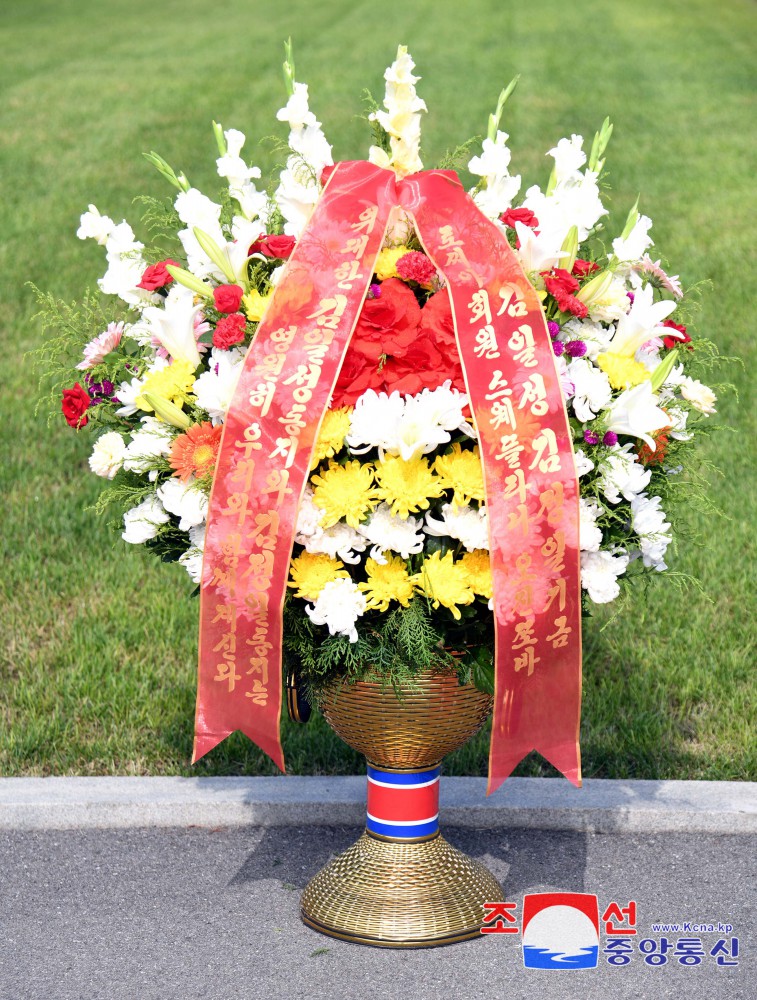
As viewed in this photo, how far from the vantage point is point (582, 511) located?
9.70ft

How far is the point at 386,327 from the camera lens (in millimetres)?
2941

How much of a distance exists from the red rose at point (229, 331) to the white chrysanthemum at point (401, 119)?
52 cm

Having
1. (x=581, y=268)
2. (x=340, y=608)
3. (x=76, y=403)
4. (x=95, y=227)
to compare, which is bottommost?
(x=340, y=608)

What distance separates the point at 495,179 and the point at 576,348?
0.50 metres

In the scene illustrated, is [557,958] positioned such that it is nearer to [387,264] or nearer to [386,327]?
[386,327]

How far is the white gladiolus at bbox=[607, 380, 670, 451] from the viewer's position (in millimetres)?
2912

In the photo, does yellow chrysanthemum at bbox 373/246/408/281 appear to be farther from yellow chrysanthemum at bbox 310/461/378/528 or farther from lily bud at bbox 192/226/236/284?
yellow chrysanthemum at bbox 310/461/378/528

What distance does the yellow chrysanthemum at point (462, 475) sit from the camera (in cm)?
288

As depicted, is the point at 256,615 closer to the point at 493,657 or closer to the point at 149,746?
the point at 493,657

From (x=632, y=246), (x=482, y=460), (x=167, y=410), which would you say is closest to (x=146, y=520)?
(x=167, y=410)

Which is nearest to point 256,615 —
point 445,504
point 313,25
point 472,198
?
point 445,504

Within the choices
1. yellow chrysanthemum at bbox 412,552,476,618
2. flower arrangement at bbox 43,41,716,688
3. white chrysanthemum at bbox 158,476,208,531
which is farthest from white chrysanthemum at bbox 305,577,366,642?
white chrysanthemum at bbox 158,476,208,531

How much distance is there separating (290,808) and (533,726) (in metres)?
1.20

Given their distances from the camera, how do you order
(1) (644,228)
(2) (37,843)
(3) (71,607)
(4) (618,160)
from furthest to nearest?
(4) (618,160) < (3) (71,607) < (2) (37,843) < (1) (644,228)
